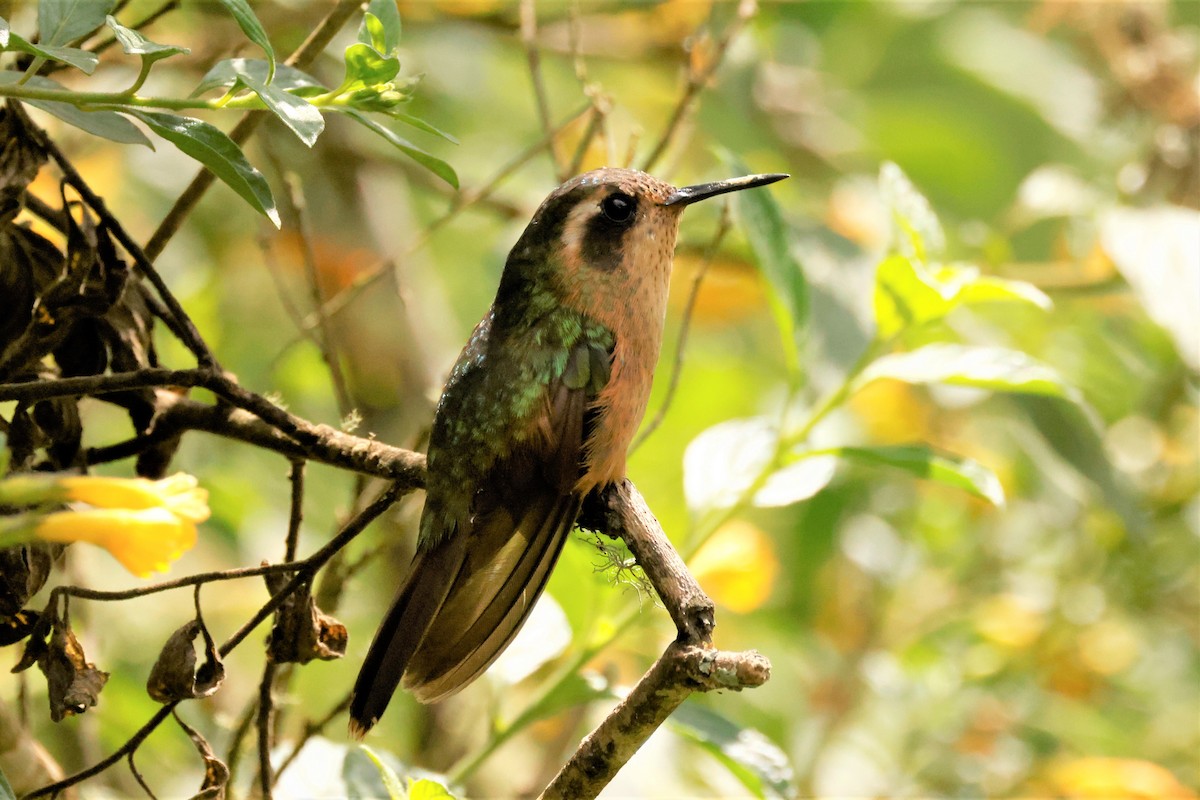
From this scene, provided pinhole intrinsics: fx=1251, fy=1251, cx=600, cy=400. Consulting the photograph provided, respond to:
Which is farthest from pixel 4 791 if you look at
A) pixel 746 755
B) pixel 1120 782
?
pixel 1120 782

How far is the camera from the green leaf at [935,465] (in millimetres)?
1852

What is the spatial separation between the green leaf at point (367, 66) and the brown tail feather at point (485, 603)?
1.91ft

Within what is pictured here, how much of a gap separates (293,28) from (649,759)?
2.03 meters

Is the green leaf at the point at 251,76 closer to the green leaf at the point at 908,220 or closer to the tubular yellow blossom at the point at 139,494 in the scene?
the tubular yellow blossom at the point at 139,494

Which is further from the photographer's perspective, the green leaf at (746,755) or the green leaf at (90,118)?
the green leaf at (746,755)

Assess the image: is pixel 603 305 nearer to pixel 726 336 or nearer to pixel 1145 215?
pixel 1145 215

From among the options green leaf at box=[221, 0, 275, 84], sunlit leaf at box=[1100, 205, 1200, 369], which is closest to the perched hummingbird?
green leaf at box=[221, 0, 275, 84]

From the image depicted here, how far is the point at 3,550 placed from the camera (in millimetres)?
1268

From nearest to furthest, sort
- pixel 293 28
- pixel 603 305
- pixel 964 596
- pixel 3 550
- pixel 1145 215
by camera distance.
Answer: pixel 3 550
pixel 603 305
pixel 1145 215
pixel 293 28
pixel 964 596

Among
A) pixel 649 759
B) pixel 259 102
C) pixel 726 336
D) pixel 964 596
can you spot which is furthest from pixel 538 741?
pixel 259 102

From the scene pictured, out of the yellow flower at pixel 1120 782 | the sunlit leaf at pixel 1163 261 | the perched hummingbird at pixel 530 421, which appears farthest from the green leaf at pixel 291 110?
the yellow flower at pixel 1120 782

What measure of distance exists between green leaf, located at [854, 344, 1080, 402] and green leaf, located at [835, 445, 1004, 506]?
0.40 feet

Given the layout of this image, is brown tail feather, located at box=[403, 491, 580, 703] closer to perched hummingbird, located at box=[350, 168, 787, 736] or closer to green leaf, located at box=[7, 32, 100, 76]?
perched hummingbird, located at box=[350, 168, 787, 736]

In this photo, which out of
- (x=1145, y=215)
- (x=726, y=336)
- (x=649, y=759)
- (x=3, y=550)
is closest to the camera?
(x=3, y=550)
